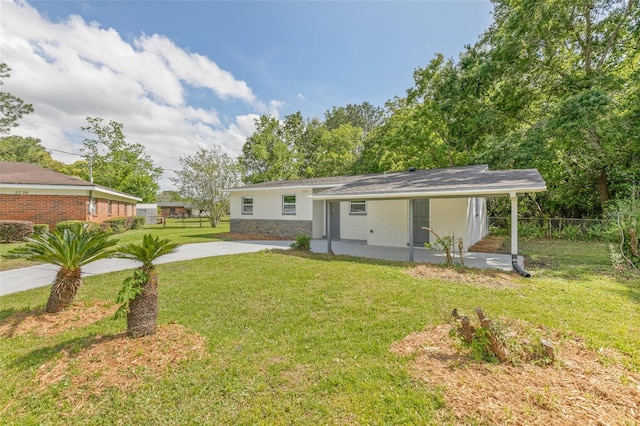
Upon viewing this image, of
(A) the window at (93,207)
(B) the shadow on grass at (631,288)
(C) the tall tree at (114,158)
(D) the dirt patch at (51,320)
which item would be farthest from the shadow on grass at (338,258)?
(C) the tall tree at (114,158)

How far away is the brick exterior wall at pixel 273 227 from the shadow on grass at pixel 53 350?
11.1 metres

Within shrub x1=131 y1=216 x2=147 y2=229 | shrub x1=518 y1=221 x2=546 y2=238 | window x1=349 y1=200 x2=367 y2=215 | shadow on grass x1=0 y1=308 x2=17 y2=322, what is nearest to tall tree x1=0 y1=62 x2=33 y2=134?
shrub x1=131 y1=216 x2=147 y2=229

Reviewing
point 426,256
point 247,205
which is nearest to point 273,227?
point 247,205

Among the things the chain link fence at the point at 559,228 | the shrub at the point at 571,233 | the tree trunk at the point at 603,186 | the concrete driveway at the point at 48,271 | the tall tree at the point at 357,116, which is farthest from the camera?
the tall tree at the point at 357,116

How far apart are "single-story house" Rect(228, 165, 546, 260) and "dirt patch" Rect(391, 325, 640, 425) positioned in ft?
15.3

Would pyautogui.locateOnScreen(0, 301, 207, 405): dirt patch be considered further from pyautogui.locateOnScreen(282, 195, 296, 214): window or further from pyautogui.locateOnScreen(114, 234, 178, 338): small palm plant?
pyautogui.locateOnScreen(282, 195, 296, 214): window

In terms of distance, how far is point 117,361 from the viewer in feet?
10.5

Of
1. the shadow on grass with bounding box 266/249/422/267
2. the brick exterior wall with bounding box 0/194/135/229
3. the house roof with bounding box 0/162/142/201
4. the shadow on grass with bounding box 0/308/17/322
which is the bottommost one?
the shadow on grass with bounding box 0/308/17/322

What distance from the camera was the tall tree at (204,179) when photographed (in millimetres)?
22594

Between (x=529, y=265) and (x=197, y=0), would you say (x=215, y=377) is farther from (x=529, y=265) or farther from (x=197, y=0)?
(x=197, y=0)

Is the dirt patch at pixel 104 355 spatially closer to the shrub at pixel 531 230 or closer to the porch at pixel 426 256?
the porch at pixel 426 256

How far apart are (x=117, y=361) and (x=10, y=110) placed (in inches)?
1139

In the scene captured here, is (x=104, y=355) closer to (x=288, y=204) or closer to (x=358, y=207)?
(x=358, y=207)

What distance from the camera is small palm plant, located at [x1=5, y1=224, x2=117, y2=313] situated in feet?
14.4
